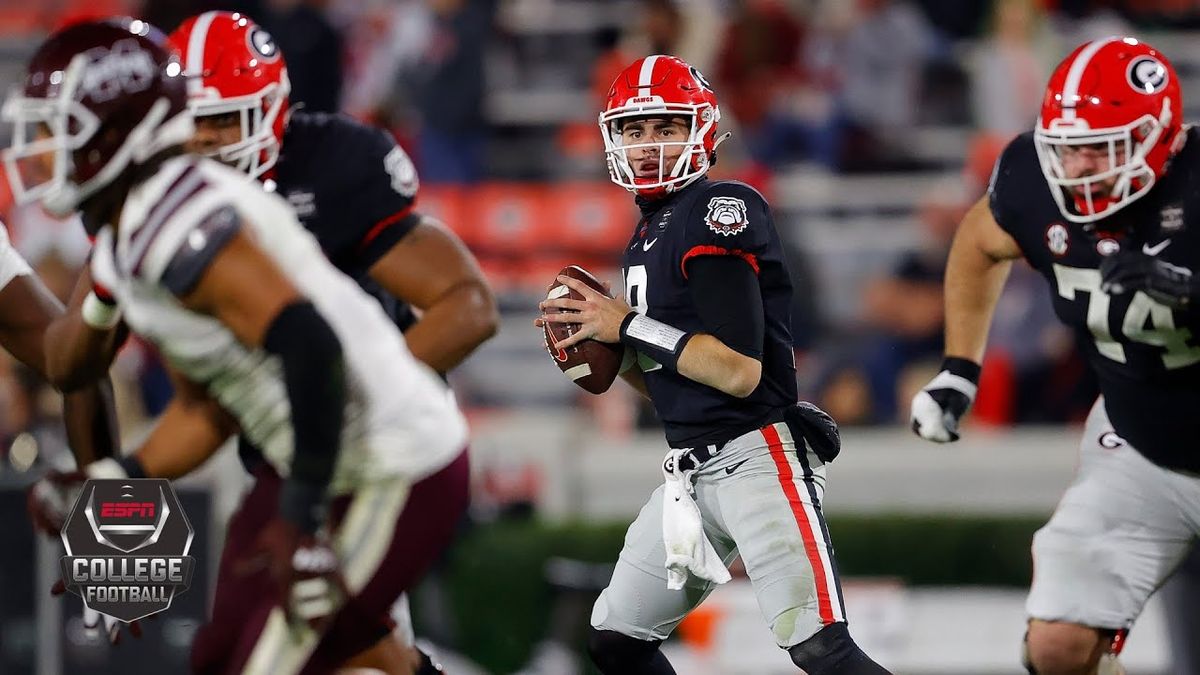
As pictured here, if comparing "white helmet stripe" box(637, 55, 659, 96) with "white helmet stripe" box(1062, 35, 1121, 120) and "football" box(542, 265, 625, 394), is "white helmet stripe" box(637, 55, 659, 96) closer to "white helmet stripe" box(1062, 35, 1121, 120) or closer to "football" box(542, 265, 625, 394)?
"football" box(542, 265, 625, 394)

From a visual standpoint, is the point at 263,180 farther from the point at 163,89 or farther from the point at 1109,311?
the point at 1109,311

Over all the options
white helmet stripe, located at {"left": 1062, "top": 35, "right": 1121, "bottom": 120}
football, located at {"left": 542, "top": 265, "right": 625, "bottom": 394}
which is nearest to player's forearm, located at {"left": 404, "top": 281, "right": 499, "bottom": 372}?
football, located at {"left": 542, "top": 265, "right": 625, "bottom": 394}

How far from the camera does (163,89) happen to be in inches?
144

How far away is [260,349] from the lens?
3.49m

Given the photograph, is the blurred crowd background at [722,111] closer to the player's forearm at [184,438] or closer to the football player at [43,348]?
the football player at [43,348]

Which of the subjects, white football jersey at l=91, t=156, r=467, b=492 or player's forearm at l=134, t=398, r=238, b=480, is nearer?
white football jersey at l=91, t=156, r=467, b=492

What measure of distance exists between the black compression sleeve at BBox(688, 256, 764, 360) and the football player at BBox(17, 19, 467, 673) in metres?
0.75

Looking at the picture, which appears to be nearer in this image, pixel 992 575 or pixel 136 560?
pixel 136 560

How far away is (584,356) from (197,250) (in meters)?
1.34

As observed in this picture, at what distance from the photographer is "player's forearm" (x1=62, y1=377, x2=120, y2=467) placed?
15.7 ft

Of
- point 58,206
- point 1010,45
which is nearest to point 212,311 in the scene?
point 58,206

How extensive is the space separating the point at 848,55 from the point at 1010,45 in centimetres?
94

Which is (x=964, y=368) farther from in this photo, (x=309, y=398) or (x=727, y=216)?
(x=309, y=398)

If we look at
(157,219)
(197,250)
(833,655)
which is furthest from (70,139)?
(833,655)
